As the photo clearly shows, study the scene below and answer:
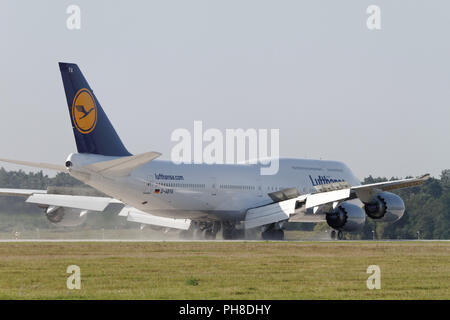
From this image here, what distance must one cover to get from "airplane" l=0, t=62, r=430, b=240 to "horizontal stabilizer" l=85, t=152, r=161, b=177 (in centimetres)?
5

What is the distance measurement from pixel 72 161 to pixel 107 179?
2.55 m

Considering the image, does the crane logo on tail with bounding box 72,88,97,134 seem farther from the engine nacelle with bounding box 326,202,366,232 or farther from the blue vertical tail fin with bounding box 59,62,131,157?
the engine nacelle with bounding box 326,202,366,232

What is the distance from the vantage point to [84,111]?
40750 millimetres

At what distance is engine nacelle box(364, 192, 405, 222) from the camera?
1908 inches

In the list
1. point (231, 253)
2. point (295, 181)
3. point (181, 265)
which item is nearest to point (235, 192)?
point (295, 181)

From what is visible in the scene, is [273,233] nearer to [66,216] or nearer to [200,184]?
[200,184]

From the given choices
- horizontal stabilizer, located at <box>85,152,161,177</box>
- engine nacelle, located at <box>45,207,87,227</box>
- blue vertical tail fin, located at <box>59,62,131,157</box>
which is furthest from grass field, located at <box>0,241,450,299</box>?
engine nacelle, located at <box>45,207,87,227</box>

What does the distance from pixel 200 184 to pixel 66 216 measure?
29.4ft

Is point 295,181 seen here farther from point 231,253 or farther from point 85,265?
point 85,265

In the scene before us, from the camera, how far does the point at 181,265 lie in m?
25.0

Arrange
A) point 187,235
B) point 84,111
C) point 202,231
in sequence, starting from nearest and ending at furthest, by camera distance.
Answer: point 84,111, point 202,231, point 187,235

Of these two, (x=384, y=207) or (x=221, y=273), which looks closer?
(x=221, y=273)

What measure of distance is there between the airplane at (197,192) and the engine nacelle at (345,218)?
5 centimetres

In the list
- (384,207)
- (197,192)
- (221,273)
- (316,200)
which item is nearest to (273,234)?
(316,200)
